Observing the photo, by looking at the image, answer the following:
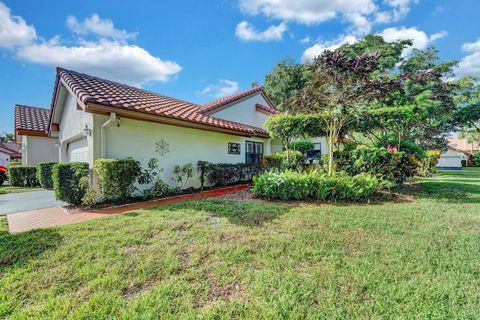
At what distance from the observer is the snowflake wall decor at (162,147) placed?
9047mm

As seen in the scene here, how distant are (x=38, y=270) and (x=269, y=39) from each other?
637 inches

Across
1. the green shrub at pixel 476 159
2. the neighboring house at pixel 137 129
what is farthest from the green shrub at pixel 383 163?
the green shrub at pixel 476 159

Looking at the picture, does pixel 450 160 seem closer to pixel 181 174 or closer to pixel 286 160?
pixel 286 160

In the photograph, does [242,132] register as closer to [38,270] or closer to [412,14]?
[38,270]

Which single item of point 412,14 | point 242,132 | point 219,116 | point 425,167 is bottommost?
point 425,167

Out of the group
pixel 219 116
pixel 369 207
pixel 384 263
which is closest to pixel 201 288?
pixel 384 263

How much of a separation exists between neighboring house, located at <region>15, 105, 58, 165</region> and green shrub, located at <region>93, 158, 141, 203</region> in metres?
12.0

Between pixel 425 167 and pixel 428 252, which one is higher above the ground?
pixel 425 167

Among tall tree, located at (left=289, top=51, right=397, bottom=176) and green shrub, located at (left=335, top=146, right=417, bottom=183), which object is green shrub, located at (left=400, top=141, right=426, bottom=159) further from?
tall tree, located at (left=289, top=51, right=397, bottom=176)

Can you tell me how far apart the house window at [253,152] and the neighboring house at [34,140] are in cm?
1379

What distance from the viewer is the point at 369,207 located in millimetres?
6719

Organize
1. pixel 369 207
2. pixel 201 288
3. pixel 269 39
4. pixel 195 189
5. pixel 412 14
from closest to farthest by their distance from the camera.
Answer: pixel 201 288 → pixel 369 207 → pixel 195 189 → pixel 412 14 → pixel 269 39

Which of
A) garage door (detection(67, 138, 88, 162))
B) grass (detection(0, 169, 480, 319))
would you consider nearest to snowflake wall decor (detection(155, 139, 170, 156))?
garage door (detection(67, 138, 88, 162))

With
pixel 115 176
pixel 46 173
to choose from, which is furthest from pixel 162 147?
pixel 46 173
